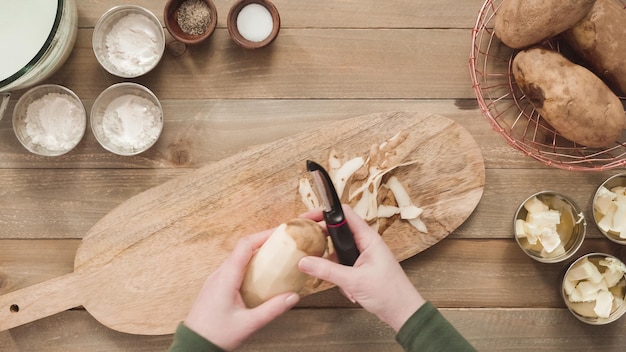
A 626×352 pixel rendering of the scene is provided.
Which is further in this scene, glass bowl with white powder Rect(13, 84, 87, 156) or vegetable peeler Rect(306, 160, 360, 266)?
glass bowl with white powder Rect(13, 84, 87, 156)

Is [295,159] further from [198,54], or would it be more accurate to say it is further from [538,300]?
[538,300]

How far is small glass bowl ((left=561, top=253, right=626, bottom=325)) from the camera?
118 centimetres

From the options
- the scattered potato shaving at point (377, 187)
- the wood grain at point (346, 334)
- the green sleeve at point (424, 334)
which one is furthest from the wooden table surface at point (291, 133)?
the green sleeve at point (424, 334)

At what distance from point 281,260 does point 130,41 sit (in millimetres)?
615

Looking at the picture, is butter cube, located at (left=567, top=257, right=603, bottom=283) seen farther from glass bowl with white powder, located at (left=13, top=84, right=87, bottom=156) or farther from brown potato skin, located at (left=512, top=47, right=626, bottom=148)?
glass bowl with white powder, located at (left=13, top=84, right=87, bottom=156)

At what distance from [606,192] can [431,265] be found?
42cm

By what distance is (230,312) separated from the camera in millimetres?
966

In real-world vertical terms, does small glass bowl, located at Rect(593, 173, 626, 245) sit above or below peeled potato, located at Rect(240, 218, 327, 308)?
below

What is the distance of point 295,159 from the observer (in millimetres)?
1181

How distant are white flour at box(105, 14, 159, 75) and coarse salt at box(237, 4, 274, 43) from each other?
19 cm

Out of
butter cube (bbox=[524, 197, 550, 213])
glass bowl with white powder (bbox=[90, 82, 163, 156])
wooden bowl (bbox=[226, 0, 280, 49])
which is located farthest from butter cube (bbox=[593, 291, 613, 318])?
glass bowl with white powder (bbox=[90, 82, 163, 156])

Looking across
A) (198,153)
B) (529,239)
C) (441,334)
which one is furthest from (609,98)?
(198,153)

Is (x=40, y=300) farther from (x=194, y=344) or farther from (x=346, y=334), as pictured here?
(x=346, y=334)

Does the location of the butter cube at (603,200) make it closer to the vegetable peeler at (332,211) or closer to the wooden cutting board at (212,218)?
the wooden cutting board at (212,218)
